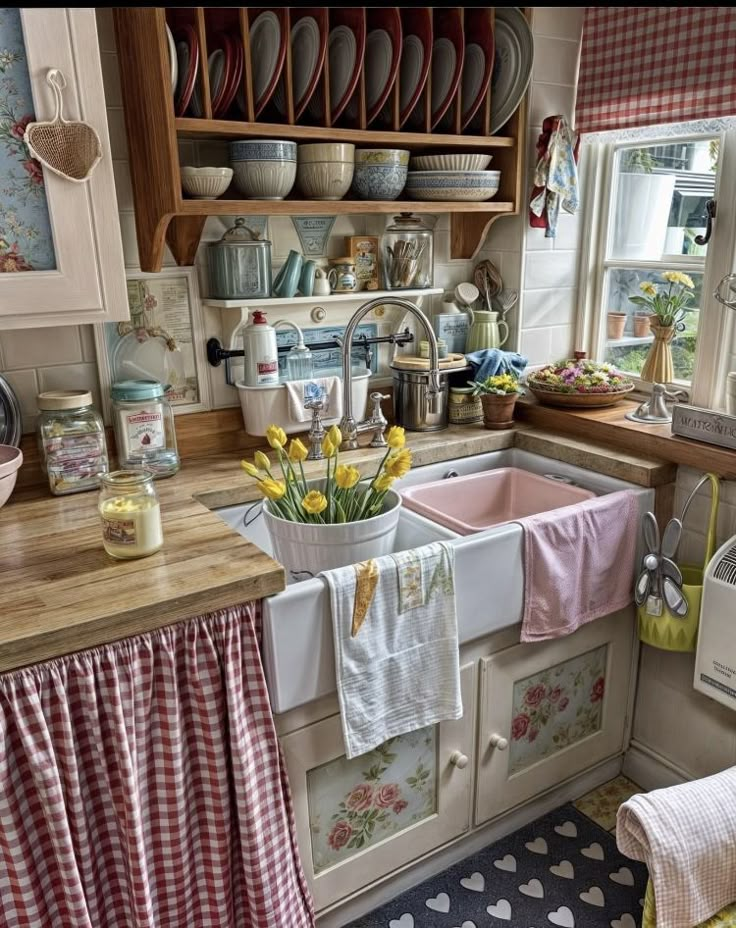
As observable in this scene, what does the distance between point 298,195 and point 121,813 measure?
1462 millimetres

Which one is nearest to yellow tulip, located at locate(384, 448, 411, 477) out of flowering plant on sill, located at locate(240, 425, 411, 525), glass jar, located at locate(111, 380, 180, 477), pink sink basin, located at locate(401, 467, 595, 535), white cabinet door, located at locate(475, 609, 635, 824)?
flowering plant on sill, located at locate(240, 425, 411, 525)

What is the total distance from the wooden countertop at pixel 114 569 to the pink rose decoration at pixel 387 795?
1.91 feet

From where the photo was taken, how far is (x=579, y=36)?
2.21m

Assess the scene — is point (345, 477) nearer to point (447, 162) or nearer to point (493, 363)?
point (493, 363)

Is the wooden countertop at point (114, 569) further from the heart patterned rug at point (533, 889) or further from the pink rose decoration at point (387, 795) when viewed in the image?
the heart patterned rug at point (533, 889)

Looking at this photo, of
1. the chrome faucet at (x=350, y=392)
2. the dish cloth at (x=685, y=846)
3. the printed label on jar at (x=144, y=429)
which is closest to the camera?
the dish cloth at (x=685, y=846)

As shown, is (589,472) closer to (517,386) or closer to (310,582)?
(517,386)

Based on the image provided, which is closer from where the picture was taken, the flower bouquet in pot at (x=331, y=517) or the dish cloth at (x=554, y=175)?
the flower bouquet in pot at (x=331, y=517)

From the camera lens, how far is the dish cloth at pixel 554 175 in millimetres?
2160

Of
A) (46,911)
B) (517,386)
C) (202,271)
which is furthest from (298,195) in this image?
(46,911)

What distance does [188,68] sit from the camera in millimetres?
1631

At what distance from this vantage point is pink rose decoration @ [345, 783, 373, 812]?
160cm

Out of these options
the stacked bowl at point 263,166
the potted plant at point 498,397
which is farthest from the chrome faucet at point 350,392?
the stacked bowl at point 263,166

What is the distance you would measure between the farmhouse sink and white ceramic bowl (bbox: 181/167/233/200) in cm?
72
